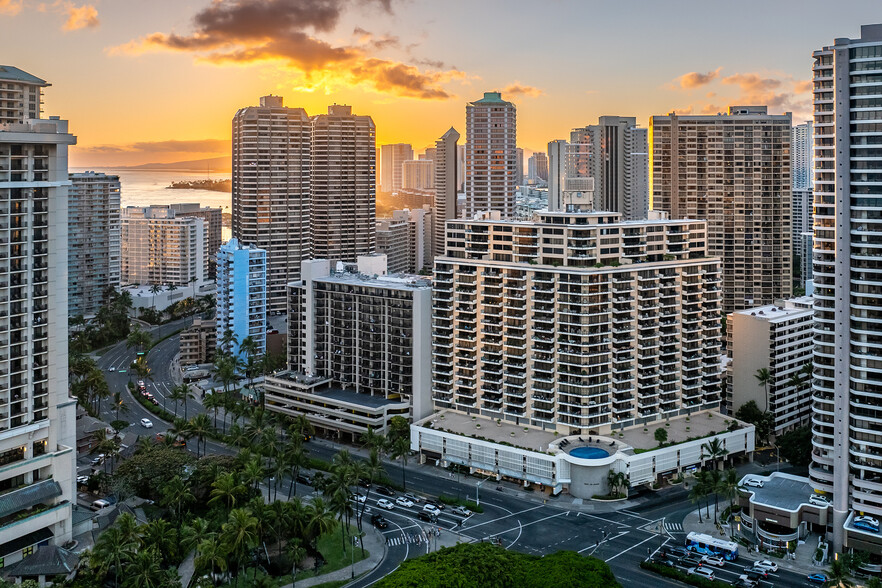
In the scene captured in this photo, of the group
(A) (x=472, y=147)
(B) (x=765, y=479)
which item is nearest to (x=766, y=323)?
(B) (x=765, y=479)

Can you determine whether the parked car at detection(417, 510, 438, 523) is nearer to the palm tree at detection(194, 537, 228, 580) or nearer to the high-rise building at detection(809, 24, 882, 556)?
the palm tree at detection(194, 537, 228, 580)

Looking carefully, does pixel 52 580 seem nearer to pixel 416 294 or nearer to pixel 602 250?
pixel 416 294

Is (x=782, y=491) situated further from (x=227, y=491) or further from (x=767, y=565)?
(x=227, y=491)

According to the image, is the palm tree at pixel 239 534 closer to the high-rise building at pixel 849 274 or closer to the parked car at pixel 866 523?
the high-rise building at pixel 849 274

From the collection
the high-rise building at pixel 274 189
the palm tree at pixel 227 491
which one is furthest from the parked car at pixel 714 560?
the high-rise building at pixel 274 189

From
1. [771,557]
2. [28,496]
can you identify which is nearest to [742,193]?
[771,557]

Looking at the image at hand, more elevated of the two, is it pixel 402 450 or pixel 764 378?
pixel 764 378

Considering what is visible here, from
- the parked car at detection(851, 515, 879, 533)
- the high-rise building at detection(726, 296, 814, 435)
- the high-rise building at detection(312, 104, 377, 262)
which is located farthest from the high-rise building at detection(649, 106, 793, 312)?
the parked car at detection(851, 515, 879, 533)
